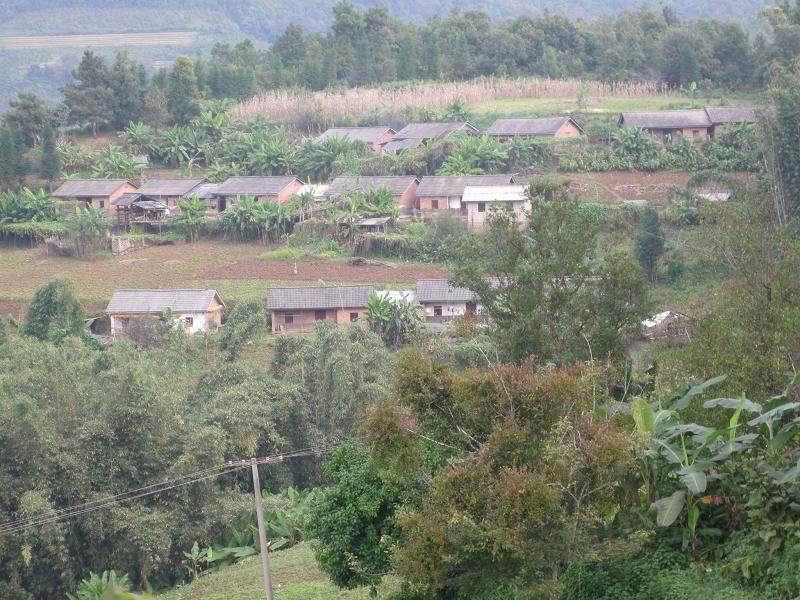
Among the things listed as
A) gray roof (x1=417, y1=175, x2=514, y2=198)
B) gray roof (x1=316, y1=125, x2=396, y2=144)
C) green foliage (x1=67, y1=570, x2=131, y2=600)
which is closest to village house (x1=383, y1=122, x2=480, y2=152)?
gray roof (x1=316, y1=125, x2=396, y2=144)

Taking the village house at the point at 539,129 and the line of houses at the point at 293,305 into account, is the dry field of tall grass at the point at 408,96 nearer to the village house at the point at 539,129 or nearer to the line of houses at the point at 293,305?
the village house at the point at 539,129

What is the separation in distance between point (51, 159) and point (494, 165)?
1688 centimetres

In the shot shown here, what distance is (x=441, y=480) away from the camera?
7.91 metres

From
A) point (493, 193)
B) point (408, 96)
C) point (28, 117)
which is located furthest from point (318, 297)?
point (28, 117)

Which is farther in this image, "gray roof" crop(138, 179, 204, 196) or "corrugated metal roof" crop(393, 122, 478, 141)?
"corrugated metal roof" crop(393, 122, 478, 141)

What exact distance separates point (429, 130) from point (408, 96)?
5.87 metres

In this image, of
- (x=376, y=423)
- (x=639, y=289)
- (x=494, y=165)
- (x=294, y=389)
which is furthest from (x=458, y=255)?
(x=494, y=165)

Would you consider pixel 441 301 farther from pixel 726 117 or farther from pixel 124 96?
pixel 124 96

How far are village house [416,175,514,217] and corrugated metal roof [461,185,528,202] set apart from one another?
300 mm

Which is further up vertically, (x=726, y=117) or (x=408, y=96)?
(x=408, y=96)

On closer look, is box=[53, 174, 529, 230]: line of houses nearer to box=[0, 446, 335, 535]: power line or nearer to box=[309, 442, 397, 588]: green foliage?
box=[0, 446, 335, 535]: power line

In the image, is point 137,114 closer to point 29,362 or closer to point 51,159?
point 51,159

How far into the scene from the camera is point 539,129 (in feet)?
133

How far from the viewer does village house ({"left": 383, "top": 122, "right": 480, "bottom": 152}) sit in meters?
41.3
